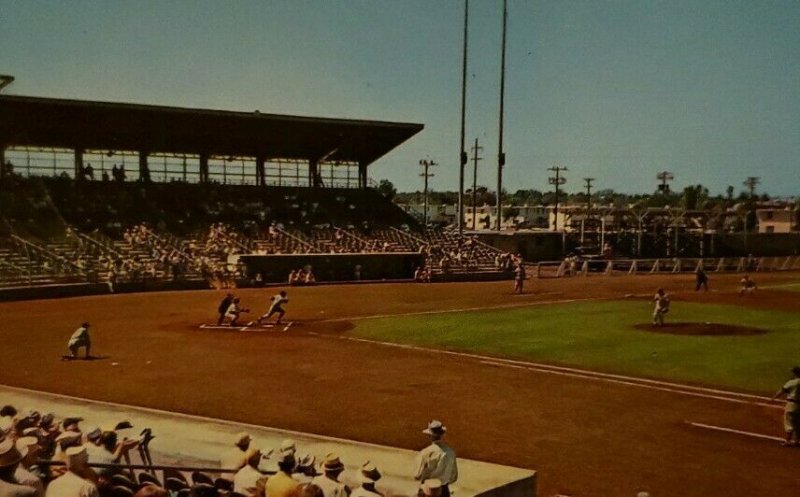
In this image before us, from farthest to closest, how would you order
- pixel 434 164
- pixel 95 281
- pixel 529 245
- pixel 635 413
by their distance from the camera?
pixel 434 164, pixel 529 245, pixel 95 281, pixel 635 413

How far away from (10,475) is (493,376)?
15922mm

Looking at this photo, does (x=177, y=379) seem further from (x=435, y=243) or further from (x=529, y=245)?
(x=529, y=245)

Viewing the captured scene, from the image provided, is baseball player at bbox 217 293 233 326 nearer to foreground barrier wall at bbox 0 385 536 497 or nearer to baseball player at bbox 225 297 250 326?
baseball player at bbox 225 297 250 326

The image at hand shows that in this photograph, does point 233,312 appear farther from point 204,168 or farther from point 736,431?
point 204,168

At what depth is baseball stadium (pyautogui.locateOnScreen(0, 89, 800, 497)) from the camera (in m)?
14.7

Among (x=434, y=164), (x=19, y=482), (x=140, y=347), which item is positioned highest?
(x=434, y=164)

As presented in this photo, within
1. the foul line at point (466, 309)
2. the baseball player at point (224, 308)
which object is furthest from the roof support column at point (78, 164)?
the foul line at point (466, 309)

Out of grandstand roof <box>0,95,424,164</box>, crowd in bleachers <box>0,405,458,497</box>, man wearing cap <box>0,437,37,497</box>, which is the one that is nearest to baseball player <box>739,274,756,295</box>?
grandstand roof <box>0,95,424,164</box>

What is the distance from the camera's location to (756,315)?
115 ft

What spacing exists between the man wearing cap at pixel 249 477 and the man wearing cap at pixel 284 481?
0.38m

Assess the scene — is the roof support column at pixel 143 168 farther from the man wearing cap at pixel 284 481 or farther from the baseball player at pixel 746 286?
the man wearing cap at pixel 284 481

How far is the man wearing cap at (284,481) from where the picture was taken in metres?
7.47

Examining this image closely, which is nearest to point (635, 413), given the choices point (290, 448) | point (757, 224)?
point (290, 448)

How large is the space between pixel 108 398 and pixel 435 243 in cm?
4398
